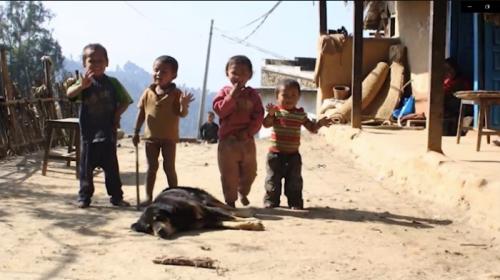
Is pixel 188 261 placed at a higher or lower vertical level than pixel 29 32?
lower

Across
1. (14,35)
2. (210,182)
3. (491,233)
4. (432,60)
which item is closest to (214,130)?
(210,182)

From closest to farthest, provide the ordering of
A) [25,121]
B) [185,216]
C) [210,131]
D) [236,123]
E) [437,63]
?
[185,216], [236,123], [437,63], [25,121], [210,131]

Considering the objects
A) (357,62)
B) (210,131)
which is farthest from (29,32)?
(357,62)

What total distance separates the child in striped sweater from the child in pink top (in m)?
0.17

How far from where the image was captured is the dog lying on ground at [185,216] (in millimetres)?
4387

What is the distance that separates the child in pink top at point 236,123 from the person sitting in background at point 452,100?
15.5 ft

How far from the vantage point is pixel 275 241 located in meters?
4.20

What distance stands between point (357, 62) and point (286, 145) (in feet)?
13.8

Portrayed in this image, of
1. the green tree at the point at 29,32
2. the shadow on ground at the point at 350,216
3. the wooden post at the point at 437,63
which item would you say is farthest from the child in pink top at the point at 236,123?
the green tree at the point at 29,32

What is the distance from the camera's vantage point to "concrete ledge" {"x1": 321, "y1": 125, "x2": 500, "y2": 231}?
482 centimetres

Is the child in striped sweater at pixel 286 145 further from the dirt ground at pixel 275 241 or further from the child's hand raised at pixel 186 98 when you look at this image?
the child's hand raised at pixel 186 98

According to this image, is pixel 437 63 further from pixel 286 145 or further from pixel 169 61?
pixel 169 61

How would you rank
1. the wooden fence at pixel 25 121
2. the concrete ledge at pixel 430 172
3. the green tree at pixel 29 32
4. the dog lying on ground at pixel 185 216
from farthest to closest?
the green tree at pixel 29 32
the wooden fence at pixel 25 121
the concrete ledge at pixel 430 172
the dog lying on ground at pixel 185 216

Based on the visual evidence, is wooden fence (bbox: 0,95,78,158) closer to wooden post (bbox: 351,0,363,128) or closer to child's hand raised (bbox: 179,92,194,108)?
child's hand raised (bbox: 179,92,194,108)
